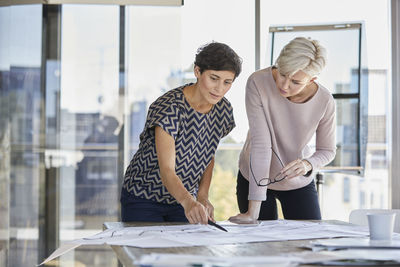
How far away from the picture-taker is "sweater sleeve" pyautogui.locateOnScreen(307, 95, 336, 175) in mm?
2326

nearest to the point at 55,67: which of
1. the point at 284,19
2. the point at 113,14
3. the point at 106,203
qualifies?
the point at 113,14

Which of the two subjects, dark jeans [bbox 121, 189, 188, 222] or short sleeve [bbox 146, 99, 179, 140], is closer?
short sleeve [bbox 146, 99, 179, 140]

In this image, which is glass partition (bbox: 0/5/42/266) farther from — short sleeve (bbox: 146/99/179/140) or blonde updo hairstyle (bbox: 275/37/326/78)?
blonde updo hairstyle (bbox: 275/37/326/78)

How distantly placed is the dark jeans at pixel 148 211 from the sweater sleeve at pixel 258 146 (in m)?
0.30

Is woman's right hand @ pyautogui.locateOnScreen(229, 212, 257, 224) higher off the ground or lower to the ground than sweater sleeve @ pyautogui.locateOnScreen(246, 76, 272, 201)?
lower

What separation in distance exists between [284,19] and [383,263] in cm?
352

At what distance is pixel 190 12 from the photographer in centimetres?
450

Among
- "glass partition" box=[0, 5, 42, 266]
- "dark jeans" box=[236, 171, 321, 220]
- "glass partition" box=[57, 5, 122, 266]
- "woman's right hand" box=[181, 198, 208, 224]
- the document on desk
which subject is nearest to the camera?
the document on desk

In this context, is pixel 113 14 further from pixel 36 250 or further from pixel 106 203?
pixel 36 250

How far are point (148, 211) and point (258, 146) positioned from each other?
1.69 feet

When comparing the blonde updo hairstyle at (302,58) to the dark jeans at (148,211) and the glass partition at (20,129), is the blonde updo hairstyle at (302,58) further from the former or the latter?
the glass partition at (20,129)

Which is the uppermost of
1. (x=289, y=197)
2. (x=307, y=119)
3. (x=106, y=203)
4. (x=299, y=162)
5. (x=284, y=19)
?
(x=284, y=19)

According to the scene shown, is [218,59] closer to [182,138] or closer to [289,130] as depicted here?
[182,138]

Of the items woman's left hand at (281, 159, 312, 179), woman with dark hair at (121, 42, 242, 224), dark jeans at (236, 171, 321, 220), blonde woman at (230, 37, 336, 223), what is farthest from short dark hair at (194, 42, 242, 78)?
dark jeans at (236, 171, 321, 220)
